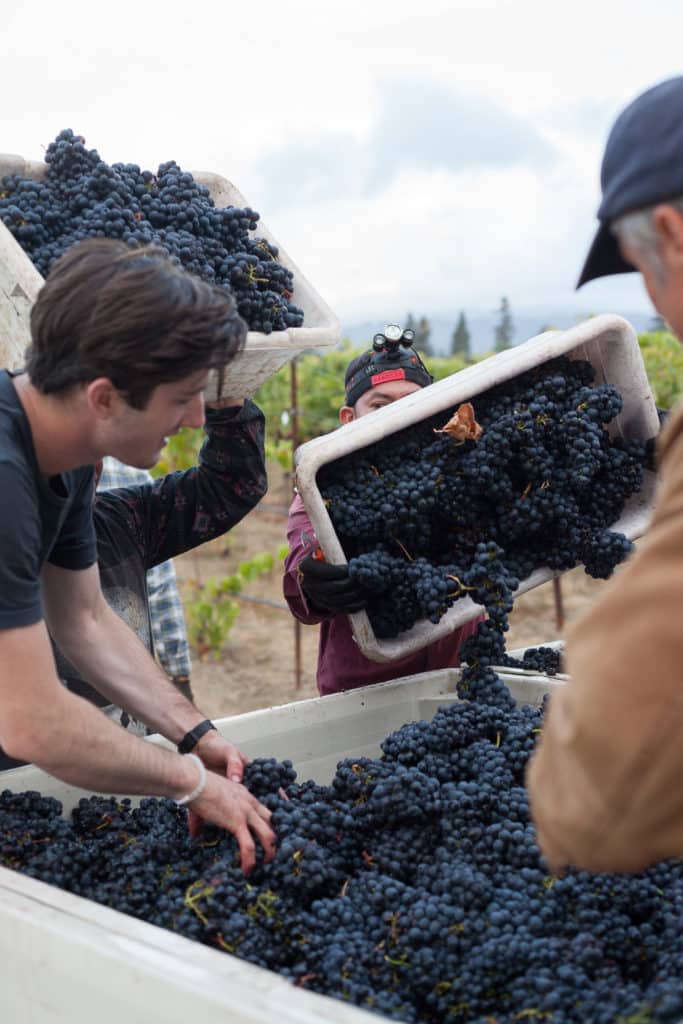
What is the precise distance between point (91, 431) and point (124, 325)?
8.3 inches

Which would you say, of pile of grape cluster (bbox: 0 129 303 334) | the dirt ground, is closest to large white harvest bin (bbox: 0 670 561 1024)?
pile of grape cluster (bbox: 0 129 303 334)

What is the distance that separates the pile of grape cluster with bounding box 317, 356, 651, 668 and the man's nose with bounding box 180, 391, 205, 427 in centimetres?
62

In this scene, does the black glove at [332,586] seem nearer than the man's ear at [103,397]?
No

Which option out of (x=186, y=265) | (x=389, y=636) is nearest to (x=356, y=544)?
(x=389, y=636)

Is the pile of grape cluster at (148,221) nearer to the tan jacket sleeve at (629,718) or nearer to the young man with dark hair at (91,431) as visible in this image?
the young man with dark hair at (91,431)

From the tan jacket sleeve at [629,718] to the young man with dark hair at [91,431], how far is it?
2.70 feet

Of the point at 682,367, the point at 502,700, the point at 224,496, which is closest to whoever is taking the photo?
the point at 502,700

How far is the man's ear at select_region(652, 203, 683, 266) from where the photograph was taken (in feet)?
3.43

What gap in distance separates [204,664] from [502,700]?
5.09 metres

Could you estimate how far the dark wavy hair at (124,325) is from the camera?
61.2 inches

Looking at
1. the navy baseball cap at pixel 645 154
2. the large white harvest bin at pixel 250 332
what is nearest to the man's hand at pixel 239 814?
the large white harvest bin at pixel 250 332

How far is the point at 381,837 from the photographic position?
5.82 ft

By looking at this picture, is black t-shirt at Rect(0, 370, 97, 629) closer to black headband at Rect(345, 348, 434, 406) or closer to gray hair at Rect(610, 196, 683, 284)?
gray hair at Rect(610, 196, 683, 284)

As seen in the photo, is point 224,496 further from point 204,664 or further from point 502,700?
point 204,664
